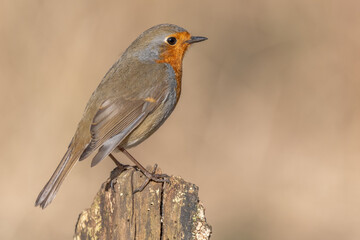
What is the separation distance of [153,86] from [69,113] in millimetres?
2617

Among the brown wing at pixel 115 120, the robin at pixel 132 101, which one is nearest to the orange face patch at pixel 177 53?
the robin at pixel 132 101

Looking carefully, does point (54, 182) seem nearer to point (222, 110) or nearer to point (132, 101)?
point (132, 101)

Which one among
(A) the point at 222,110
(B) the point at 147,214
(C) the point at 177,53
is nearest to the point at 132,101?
(C) the point at 177,53

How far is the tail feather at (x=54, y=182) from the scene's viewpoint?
15.1 feet

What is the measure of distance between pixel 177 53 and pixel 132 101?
2.17 ft

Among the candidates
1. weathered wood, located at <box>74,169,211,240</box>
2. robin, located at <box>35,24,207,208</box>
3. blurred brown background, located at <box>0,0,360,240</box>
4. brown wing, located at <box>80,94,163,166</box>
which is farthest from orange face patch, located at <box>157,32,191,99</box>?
blurred brown background, located at <box>0,0,360,240</box>

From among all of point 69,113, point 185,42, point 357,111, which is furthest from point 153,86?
point 357,111

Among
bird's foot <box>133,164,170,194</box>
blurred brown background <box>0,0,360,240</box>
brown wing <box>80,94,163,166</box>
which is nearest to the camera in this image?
bird's foot <box>133,164,170,194</box>

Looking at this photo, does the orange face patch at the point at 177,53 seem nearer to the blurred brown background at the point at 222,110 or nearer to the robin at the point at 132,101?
the robin at the point at 132,101

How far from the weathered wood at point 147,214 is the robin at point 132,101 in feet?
2.29

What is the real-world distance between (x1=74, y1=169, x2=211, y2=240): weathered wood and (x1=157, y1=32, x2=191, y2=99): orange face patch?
5.24 feet

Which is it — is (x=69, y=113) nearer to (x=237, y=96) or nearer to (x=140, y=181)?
(x=237, y=96)

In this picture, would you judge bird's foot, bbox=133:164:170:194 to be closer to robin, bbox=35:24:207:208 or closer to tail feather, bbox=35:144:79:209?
robin, bbox=35:24:207:208

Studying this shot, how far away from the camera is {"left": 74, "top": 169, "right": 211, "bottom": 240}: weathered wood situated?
3824 mm
